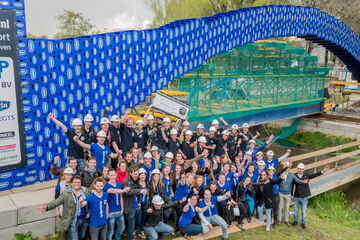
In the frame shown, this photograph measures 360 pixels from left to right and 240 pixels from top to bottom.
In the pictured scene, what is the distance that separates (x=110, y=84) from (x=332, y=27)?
1544 cm

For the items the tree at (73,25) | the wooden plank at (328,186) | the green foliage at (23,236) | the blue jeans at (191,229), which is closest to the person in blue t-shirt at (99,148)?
the green foliage at (23,236)

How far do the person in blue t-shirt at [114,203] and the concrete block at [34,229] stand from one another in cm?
117

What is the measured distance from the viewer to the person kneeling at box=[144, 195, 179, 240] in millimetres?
5945

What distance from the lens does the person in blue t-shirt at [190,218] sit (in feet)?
20.8

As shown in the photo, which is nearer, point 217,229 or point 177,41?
point 217,229

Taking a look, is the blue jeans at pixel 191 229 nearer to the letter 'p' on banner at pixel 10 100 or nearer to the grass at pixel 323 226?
the grass at pixel 323 226

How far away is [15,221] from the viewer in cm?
564

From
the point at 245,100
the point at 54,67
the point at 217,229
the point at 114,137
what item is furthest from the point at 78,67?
the point at 245,100

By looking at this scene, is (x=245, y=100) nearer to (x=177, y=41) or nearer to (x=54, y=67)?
(x=177, y=41)

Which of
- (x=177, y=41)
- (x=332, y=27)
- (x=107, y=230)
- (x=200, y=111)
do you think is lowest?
(x=107, y=230)

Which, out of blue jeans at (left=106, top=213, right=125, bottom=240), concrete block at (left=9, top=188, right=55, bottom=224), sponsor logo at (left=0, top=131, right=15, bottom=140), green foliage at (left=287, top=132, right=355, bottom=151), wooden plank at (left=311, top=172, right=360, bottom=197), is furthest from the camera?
green foliage at (left=287, top=132, right=355, bottom=151)

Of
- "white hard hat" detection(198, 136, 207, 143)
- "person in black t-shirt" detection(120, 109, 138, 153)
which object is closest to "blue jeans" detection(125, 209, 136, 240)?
"person in black t-shirt" detection(120, 109, 138, 153)

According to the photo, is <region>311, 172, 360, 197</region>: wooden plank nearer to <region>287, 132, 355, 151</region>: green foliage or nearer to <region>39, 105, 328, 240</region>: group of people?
<region>39, 105, 328, 240</region>: group of people

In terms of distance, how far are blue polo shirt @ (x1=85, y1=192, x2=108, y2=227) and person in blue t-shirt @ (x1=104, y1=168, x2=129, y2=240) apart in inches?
6.1
